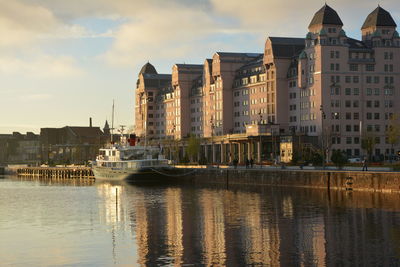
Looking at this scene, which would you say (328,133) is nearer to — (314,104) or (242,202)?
(314,104)

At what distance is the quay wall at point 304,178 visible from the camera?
9638 cm

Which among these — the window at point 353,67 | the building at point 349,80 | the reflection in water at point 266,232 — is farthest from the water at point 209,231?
the window at point 353,67

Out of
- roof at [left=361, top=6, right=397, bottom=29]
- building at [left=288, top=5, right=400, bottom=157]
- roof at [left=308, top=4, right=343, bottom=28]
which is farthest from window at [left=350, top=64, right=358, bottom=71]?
roof at [left=361, top=6, right=397, bottom=29]

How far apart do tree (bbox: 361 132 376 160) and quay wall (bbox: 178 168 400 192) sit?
39.1 metres

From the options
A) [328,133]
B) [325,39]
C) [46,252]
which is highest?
[325,39]

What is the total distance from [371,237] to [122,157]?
10617 centimetres

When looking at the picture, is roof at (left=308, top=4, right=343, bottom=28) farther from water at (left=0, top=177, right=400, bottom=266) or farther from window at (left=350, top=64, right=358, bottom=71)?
water at (left=0, top=177, right=400, bottom=266)

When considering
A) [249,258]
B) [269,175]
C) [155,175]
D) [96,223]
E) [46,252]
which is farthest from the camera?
[155,175]

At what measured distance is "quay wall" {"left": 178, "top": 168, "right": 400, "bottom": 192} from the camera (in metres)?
96.4

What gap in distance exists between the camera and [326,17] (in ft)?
592

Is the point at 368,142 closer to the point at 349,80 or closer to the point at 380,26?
the point at 349,80

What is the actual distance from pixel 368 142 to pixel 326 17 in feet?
116

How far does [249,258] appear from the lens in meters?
48.1

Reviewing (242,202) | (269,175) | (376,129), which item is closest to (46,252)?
(242,202)
